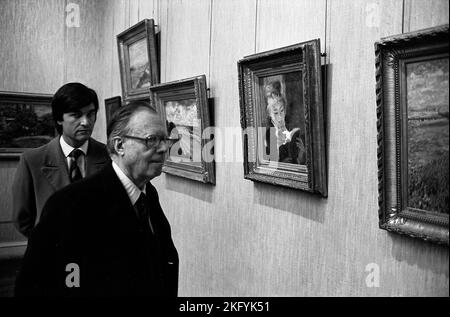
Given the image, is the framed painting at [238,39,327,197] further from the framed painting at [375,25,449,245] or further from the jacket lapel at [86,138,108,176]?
the jacket lapel at [86,138,108,176]

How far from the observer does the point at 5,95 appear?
229 inches

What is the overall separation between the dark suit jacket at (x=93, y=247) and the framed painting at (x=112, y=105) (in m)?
3.43

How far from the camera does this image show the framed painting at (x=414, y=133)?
1867 mm

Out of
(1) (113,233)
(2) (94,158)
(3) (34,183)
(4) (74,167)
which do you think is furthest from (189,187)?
(1) (113,233)

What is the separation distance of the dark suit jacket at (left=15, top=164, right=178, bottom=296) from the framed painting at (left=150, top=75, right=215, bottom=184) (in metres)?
1.32

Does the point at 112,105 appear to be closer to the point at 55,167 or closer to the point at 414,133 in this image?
the point at 55,167

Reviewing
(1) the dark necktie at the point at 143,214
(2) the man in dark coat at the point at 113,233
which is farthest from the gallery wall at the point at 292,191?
(1) the dark necktie at the point at 143,214

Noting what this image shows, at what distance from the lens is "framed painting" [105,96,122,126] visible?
575cm

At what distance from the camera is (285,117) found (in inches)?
109

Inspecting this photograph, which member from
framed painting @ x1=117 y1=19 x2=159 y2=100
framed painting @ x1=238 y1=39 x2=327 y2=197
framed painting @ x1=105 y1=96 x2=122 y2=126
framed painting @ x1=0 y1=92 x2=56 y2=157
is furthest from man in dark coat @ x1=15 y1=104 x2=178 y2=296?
framed painting @ x1=0 y1=92 x2=56 y2=157

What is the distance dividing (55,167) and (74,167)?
16cm

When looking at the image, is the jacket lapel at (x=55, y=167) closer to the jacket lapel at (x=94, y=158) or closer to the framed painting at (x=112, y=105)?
the jacket lapel at (x=94, y=158)

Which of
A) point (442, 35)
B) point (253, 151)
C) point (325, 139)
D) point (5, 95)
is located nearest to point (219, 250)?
point (253, 151)

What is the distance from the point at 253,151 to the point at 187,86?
1051 mm
